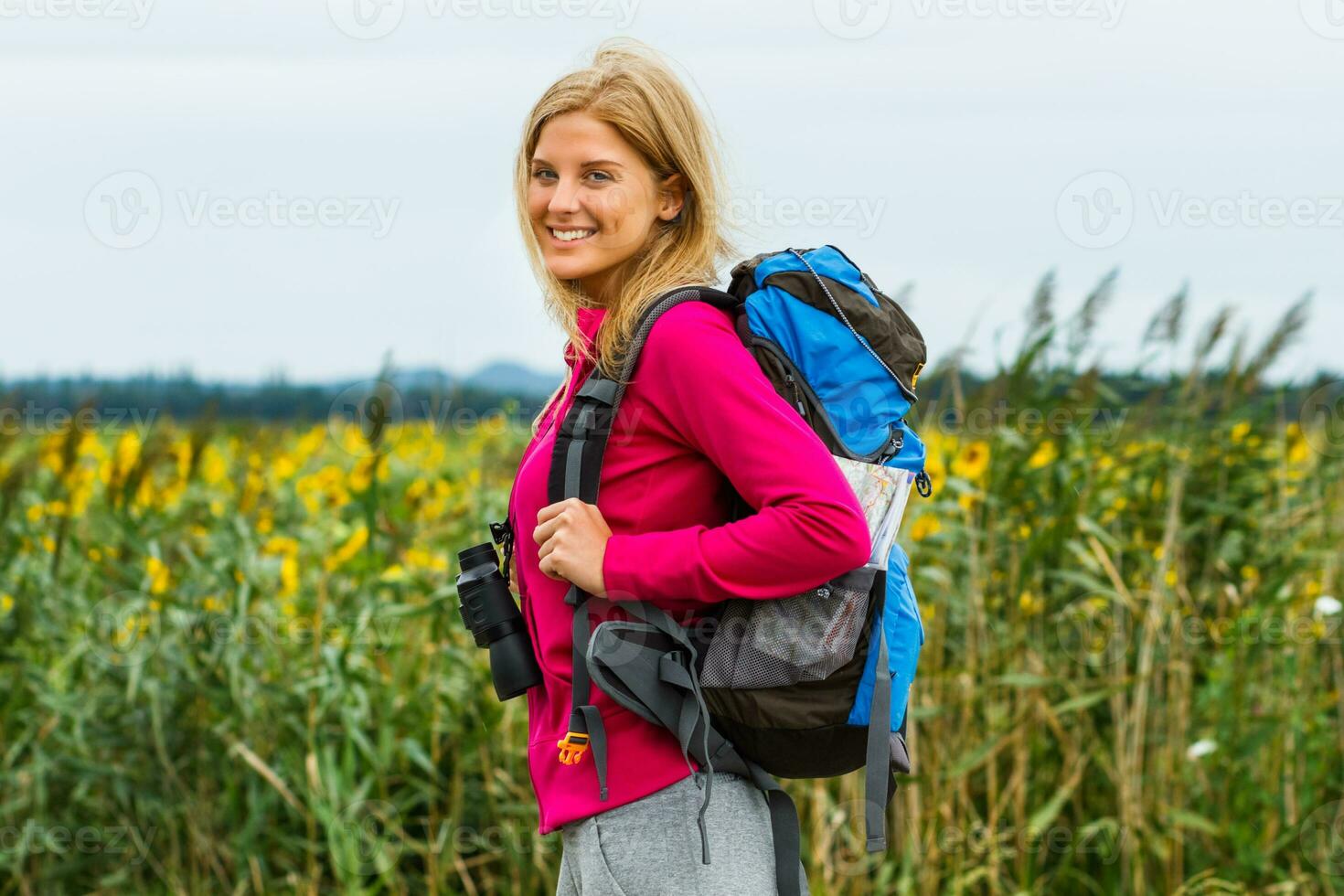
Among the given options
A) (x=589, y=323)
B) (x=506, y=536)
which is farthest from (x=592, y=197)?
(x=506, y=536)

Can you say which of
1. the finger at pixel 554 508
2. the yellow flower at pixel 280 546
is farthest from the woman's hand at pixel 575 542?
the yellow flower at pixel 280 546

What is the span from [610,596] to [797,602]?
21cm

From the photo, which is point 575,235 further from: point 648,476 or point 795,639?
point 795,639

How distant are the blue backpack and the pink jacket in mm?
29

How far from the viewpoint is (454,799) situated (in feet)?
9.73

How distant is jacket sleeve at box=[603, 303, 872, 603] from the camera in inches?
55.6

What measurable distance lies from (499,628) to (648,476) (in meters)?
0.29

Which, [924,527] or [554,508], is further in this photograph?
[924,527]

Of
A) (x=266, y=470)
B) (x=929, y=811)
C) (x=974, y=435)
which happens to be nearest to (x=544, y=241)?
(x=974, y=435)

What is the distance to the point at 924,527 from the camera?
314 cm

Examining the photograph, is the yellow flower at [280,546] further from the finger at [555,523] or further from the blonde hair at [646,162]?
the finger at [555,523]

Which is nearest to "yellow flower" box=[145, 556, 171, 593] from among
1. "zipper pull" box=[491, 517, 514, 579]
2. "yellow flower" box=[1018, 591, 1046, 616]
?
"zipper pull" box=[491, 517, 514, 579]

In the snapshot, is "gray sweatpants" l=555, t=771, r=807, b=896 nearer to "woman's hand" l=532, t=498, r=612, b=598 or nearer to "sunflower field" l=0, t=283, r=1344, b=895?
"woman's hand" l=532, t=498, r=612, b=598

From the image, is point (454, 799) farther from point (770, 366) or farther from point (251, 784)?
point (770, 366)
